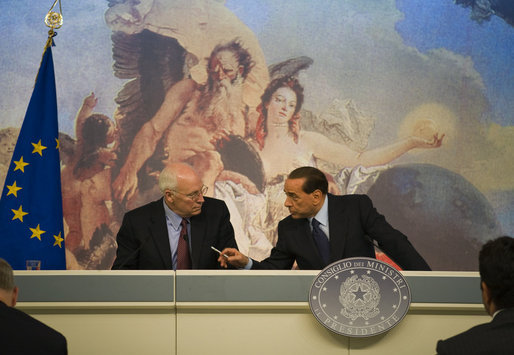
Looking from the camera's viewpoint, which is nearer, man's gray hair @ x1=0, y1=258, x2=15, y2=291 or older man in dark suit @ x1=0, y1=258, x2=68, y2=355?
older man in dark suit @ x1=0, y1=258, x2=68, y2=355

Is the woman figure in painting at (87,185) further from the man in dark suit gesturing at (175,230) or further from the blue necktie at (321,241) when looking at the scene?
the blue necktie at (321,241)

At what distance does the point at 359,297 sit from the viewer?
9.86 feet

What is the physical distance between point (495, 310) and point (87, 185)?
477cm

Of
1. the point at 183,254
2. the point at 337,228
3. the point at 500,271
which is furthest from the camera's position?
the point at 183,254

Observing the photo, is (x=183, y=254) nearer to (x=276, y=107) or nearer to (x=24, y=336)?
(x=24, y=336)

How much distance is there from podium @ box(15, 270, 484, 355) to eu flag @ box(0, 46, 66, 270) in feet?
3.08

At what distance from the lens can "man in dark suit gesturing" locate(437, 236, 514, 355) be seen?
179cm

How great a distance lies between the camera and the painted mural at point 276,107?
616cm

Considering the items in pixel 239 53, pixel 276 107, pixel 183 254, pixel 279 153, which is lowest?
pixel 183 254

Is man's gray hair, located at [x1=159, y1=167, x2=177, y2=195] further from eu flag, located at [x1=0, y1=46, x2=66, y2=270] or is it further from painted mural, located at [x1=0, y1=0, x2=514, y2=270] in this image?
painted mural, located at [x1=0, y1=0, x2=514, y2=270]

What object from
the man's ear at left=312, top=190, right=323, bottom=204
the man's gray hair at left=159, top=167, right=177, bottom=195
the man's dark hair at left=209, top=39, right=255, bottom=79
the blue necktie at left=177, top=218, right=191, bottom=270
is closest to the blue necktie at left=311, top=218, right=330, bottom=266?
the man's ear at left=312, top=190, right=323, bottom=204

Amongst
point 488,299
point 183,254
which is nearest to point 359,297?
point 488,299

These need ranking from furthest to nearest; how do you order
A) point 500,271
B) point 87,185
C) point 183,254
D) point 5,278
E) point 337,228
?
point 87,185, point 183,254, point 337,228, point 5,278, point 500,271

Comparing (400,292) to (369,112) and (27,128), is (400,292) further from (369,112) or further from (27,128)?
(369,112)
